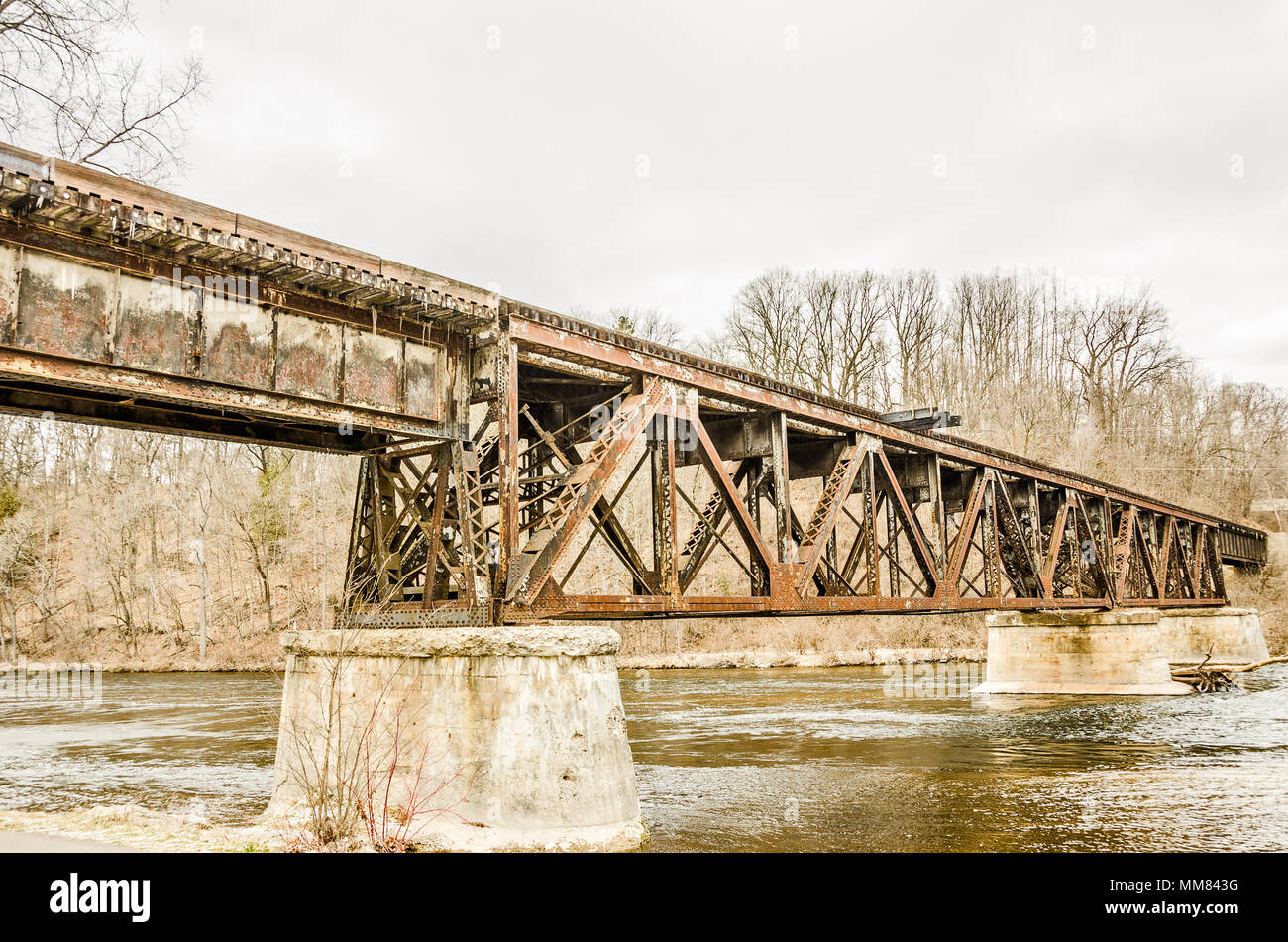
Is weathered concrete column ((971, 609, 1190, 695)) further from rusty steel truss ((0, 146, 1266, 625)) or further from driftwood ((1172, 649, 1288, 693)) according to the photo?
rusty steel truss ((0, 146, 1266, 625))

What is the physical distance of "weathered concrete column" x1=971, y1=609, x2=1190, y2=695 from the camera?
28750 mm

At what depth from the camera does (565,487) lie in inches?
450

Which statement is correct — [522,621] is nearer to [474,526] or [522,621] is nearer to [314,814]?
[474,526]

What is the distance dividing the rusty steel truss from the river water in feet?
9.90

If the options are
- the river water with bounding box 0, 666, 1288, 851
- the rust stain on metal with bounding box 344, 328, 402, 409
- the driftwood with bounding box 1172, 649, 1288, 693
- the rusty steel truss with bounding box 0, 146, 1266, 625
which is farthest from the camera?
the driftwood with bounding box 1172, 649, 1288, 693

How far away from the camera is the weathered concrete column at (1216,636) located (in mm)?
35750

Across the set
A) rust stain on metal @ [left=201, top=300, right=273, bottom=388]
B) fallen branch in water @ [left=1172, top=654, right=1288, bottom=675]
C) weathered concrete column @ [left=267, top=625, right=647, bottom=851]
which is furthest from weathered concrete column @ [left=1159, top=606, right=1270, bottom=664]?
rust stain on metal @ [left=201, top=300, right=273, bottom=388]

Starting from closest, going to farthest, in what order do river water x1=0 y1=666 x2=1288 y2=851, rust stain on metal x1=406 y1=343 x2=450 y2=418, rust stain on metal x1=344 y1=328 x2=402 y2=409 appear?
1. rust stain on metal x1=344 y1=328 x2=402 y2=409
2. rust stain on metal x1=406 y1=343 x2=450 y2=418
3. river water x1=0 y1=666 x2=1288 y2=851

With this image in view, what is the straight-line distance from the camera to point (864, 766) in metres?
16.6

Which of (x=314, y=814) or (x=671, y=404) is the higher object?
(x=671, y=404)

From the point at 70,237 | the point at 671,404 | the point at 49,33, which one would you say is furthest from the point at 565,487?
the point at 49,33

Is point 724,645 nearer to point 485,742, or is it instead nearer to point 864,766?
point 864,766

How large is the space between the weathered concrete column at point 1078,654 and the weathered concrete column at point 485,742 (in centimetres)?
2365
